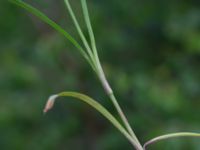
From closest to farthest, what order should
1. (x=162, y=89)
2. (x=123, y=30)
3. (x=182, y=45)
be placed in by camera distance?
(x=162, y=89)
(x=182, y=45)
(x=123, y=30)

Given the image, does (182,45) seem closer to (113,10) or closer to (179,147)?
(113,10)

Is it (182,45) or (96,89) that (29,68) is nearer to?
(96,89)

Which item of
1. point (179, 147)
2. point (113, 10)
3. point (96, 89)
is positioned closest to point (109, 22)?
point (113, 10)

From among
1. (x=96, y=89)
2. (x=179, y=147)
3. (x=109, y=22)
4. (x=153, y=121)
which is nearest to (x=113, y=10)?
(x=109, y=22)

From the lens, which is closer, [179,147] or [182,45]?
[179,147]

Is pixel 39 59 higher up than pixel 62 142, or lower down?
higher up

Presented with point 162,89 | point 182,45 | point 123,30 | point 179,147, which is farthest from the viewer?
point 123,30

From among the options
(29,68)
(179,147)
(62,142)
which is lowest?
(62,142)
